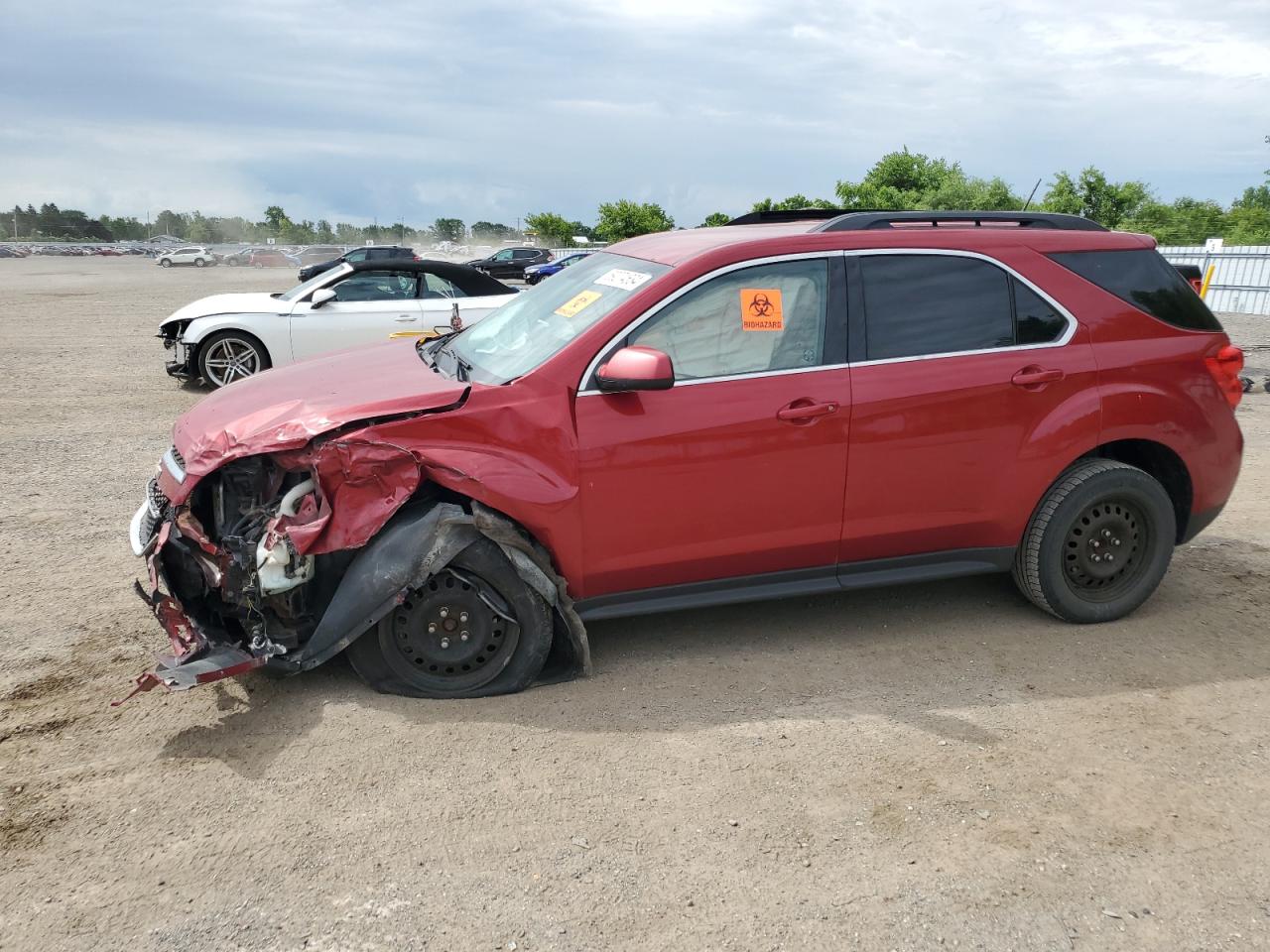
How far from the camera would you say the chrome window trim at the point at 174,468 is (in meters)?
3.85

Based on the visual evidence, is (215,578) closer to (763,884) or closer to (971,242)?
(763,884)

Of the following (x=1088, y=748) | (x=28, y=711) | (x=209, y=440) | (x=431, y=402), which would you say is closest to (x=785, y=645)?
(x=1088, y=748)

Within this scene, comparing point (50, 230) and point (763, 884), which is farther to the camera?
point (50, 230)

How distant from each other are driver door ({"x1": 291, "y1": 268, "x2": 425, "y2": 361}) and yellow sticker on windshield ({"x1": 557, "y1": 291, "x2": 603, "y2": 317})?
6691 mm

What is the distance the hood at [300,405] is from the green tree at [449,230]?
2879 inches

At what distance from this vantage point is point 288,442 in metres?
3.68

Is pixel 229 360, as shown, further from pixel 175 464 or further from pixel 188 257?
pixel 188 257

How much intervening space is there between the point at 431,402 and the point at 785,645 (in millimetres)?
1975

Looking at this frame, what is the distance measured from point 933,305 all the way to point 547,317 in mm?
1743

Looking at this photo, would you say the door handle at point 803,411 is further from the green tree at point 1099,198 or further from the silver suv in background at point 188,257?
the silver suv in background at point 188,257

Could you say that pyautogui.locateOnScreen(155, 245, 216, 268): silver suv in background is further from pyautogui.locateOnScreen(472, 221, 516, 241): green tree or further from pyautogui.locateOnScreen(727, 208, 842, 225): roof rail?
pyautogui.locateOnScreen(727, 208, 842, 225): roof rail

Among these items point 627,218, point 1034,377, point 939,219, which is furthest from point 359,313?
point 627,218

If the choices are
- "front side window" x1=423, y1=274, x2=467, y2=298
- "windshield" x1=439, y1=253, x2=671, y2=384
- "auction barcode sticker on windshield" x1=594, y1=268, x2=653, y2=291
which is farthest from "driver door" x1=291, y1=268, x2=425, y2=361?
"auction barcode sticker on windshield" x1=594, y1=268, x2=653, y2=291

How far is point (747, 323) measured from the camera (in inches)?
160
